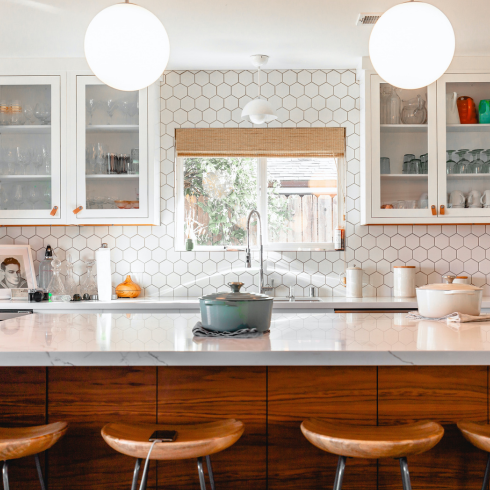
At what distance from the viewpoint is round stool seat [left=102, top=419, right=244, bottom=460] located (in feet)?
4.22

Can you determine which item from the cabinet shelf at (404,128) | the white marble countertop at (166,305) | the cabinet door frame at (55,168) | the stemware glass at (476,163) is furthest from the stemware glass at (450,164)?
the cabinet door frame at (55,168)

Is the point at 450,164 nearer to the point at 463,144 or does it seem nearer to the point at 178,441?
the point at 463,144

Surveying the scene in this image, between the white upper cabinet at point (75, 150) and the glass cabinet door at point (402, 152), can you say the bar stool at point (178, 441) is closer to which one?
the white upper cabinet at point (75, 150)

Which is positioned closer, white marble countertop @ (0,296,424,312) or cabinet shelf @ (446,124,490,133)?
white marble countertop @ (0,296,424,312)

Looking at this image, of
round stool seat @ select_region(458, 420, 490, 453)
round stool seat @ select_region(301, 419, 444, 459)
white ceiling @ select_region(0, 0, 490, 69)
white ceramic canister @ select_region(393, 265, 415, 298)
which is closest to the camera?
round stool seat @ select_region(301, 419, 444, 459)

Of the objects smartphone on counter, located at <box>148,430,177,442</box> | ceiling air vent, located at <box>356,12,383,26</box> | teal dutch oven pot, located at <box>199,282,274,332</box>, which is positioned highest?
ceiling air vent, located at <box>356,12,383,26</box>

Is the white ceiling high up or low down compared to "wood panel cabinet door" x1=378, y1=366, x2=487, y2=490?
up

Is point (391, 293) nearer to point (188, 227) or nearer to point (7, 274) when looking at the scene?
point (188, 227)

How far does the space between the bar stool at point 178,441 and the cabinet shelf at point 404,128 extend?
2.60 meters

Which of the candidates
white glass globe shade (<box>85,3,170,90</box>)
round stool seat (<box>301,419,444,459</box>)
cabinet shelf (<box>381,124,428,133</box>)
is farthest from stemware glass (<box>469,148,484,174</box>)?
white glass globe shade (<box>85,3,170,90</box>)

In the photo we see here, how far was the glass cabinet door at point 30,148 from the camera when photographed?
3436 mm

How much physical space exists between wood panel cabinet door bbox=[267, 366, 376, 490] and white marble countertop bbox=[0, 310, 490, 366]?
0.42 feet

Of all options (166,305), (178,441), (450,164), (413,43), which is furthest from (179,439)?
(450,164)

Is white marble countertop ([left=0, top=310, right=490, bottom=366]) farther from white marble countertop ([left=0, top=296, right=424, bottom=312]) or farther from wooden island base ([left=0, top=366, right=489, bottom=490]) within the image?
white marble countertop ([left=0, top=296, right=424, bottom=312])
